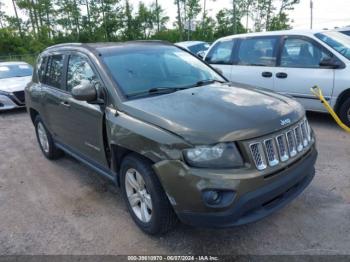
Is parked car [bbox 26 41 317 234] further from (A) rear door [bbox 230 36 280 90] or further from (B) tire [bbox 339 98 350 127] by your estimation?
(B) tire [bbox 339 98 350 127]

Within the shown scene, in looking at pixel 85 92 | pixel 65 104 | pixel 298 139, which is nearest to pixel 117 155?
pixel 85 92

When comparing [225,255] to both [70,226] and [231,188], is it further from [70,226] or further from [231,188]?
[70,226]

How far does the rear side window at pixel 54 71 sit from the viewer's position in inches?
169

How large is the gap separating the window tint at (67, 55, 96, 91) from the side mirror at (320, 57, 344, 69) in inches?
156

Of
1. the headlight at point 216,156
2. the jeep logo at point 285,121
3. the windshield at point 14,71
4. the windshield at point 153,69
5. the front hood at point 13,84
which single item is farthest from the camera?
the windshield at point 14,71

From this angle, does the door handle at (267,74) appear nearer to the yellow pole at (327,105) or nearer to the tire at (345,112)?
the yellow pole at (327,105)

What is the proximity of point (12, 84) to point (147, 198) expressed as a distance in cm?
805

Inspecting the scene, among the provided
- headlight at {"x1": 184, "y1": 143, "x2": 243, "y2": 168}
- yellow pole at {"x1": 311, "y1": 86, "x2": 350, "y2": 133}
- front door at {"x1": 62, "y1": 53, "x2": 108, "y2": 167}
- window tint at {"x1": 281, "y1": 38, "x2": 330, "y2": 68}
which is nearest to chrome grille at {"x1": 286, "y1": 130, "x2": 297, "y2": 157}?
headlight at {"x1": 184, "y1": 143, "x2": 243, "y2": 168}

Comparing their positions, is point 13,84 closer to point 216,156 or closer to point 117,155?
point 117,155

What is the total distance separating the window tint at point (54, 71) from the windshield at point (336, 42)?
4334 millimetres

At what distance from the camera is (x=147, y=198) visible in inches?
116

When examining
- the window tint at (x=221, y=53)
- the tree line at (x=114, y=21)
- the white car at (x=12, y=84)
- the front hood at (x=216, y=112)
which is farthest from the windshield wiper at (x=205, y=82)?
the tree line at (x=114, y=21)

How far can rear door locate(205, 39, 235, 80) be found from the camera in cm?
701

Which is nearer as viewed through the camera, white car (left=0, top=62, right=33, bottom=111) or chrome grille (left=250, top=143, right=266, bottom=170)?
chrome grille (left=250, top=143, right=266, bottom=170)
